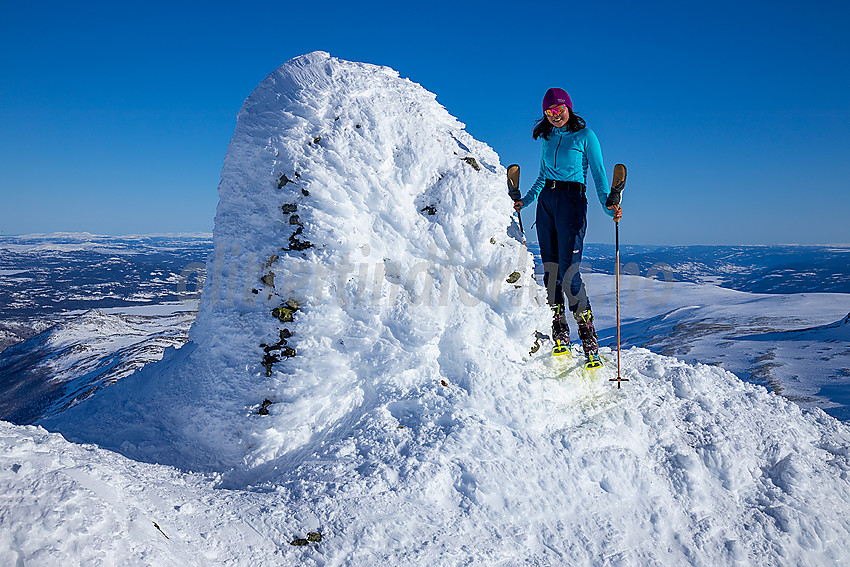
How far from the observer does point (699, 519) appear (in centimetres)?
485

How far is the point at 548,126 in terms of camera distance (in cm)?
685

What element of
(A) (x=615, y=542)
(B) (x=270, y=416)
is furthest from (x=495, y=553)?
(B) (x=270, y=416)

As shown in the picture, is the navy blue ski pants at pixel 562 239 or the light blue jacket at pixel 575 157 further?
the navy blue ski pants at pixel 562 239

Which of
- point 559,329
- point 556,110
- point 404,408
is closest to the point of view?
point 404,408

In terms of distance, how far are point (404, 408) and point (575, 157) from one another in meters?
4.50

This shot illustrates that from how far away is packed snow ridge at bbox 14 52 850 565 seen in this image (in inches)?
171

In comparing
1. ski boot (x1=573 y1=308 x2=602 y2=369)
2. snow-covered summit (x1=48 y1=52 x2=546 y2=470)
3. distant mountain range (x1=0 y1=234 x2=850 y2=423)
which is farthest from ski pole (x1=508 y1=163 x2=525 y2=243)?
ski boot (x1=573 y1=308 x2=602 y2=369)

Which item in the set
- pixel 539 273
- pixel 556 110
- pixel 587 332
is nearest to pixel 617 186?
pixel 556 110

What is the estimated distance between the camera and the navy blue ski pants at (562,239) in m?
6.80

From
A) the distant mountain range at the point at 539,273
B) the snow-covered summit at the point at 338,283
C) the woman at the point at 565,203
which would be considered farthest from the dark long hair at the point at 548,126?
the distant mountain range at the point at 539,273

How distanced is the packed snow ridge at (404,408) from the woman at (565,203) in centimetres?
54

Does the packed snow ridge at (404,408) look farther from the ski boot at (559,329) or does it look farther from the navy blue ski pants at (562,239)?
the navy blue ski pants at (562,239)

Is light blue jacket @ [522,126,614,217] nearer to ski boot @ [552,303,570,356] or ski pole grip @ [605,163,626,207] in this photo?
ski pole grip @ [605,163,626,207]

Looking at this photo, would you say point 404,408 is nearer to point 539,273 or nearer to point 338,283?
point 338,283
